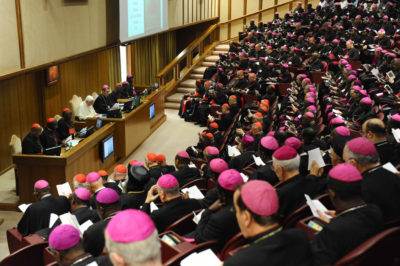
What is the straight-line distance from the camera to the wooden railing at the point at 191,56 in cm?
1457

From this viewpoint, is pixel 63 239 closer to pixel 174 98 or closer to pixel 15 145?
pixel 15 145

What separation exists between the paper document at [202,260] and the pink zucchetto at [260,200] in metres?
0.65


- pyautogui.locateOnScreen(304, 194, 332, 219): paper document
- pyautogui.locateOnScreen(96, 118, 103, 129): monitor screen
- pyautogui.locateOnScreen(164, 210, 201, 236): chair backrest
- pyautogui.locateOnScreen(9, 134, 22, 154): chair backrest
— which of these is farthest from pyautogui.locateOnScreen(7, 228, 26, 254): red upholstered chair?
pyautogui.locateOnScreen(96, 118, 103, 129): monitor screen

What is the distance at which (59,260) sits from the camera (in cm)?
317

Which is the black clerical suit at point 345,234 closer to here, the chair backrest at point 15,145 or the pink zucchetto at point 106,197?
the pink zucchetto at point 106,197

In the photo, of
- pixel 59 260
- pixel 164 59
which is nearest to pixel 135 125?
pixel 59 260

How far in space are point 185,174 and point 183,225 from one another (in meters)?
1.93

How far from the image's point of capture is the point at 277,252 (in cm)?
225

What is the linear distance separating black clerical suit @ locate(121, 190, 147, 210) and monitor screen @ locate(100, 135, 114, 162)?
350 cm

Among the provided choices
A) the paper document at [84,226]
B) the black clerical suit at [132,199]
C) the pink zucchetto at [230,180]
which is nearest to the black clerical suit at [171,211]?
the paper document at [84,226]

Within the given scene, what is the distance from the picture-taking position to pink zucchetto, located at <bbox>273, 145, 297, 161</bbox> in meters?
3.85

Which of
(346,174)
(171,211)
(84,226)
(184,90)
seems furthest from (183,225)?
(184,90)

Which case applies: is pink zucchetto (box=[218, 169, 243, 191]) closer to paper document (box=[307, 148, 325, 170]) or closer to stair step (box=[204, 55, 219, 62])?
paper document (box=[307, 148, 325, 170])

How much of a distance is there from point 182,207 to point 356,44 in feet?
37.9
